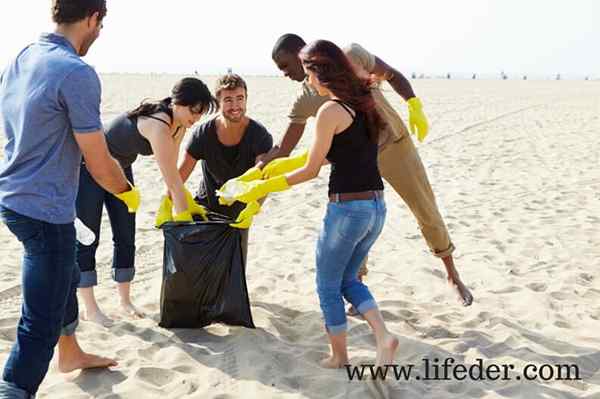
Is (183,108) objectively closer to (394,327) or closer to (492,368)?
(394,327)

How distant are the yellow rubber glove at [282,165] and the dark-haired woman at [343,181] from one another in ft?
0.89

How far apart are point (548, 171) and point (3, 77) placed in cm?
776

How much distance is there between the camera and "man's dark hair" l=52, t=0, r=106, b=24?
7.77ft

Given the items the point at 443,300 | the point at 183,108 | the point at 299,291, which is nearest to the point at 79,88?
the point at 183,108

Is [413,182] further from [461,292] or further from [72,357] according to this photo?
[72,357]

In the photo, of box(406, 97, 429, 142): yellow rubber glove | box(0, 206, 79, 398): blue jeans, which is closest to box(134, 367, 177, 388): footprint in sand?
box(0, 206, 79, 398): blue jeans

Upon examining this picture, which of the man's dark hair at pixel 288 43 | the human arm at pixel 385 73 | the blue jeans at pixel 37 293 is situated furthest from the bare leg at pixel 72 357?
the human arm at pixel 385 73

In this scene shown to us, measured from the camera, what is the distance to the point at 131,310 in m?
3.97

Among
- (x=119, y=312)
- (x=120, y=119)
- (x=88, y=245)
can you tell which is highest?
(x=120, y=119)

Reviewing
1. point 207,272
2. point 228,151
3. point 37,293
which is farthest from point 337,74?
point 37,293

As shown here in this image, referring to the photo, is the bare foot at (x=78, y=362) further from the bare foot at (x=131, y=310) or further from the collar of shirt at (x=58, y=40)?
the collar of shirt at (x=58, y=40)

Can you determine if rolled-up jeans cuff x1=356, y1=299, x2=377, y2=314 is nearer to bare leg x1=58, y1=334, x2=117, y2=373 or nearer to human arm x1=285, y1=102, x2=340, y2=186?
human arm x1=285, y1=102, x2=340, y2=186

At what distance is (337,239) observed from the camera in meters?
3.00

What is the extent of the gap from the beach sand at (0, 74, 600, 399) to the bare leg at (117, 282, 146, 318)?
2.4 inches
